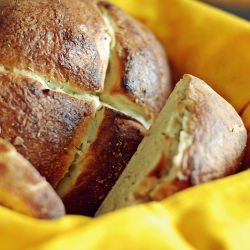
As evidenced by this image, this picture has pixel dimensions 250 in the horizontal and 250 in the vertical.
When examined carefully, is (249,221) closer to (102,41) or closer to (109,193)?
(109,193)

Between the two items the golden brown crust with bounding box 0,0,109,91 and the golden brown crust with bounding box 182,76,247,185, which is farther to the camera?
the golden brown crust with bounding box 0,0,109,91

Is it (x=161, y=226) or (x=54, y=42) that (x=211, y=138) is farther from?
(x=54, y=42)

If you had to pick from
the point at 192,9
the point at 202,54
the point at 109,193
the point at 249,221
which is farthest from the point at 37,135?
the point at 192,9

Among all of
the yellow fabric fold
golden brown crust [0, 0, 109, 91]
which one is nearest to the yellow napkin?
the yellow fabric fold

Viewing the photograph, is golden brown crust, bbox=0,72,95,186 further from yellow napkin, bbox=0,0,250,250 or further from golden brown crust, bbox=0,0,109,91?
yellow napkin, bbox=0,0,250,250

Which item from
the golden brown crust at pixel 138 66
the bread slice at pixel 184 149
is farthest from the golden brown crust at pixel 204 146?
the golden brown crust at pixel 138 66

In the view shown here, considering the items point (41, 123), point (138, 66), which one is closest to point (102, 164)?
point (41, 123)
